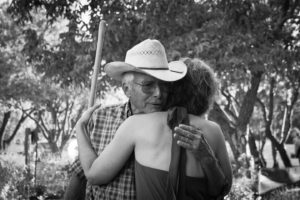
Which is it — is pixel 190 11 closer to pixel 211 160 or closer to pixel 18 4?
pixel 18 4

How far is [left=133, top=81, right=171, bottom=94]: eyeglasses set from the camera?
225cm

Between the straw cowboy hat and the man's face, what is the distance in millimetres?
49

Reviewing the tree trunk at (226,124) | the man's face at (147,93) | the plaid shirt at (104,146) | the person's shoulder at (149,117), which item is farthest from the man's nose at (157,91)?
the tree trunk at (226,124)

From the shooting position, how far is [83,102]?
2420 cm

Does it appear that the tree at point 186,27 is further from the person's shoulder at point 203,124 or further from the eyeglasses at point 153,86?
the person's shoulder at point 203,124

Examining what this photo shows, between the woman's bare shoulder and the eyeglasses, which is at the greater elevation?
the eyeglasses

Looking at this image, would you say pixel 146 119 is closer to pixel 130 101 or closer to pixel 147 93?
pixel 147 93

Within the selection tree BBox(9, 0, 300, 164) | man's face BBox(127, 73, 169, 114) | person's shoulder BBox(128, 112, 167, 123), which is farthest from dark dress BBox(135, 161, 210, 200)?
tree BBox(9, 0, 300, 164)

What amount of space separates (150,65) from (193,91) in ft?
0.91

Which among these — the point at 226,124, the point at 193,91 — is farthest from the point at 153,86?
the point at 226,124

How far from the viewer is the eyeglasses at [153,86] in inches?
88.6

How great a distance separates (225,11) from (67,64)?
3484mm

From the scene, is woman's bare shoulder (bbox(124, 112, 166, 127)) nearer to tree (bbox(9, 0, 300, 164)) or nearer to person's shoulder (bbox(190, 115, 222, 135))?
person's shoulder (bbox(190, 115, 222, 135))

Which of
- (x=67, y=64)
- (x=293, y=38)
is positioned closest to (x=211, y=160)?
(x=67, y=64)
